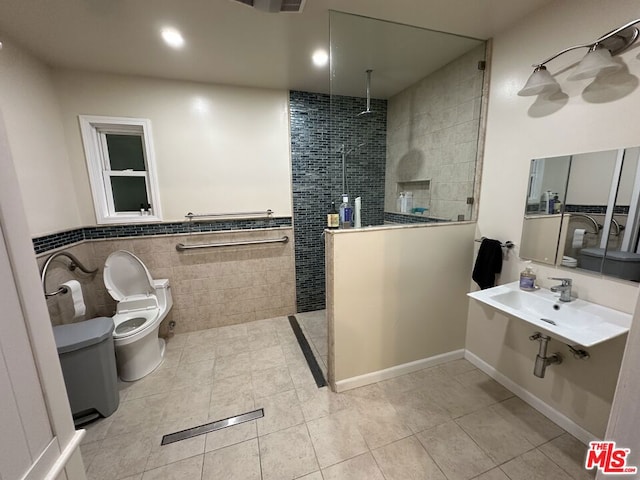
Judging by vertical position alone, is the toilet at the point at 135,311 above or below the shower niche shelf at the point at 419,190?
below

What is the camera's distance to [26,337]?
0.62 m

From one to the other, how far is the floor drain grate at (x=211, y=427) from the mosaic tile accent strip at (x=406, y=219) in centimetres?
167

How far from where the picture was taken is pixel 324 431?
1.57 meters

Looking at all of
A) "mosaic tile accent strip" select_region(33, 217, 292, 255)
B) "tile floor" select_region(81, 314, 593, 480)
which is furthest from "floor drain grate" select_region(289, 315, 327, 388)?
"mosaic tile accent strip" select_region(33, 217, 292, 255)

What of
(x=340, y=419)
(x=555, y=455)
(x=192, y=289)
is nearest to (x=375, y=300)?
(x=340, y=419)

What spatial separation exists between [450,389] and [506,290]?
837mm

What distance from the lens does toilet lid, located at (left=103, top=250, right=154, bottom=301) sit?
7.23 feet

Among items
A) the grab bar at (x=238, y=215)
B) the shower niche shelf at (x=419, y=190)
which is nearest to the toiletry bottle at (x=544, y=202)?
the shower niche shelf at (x=419, y=190)

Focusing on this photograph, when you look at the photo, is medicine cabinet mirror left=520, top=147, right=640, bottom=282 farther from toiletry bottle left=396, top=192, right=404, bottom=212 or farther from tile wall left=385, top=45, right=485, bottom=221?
toiletry bottle left=396, top=192, right=404, bottom=212

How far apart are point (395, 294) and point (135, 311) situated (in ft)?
7.25

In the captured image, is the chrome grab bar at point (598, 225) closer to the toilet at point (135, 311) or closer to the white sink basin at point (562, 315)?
the white sink basin at point (562, 315)

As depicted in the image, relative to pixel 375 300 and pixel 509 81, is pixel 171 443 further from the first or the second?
pixel 509 81

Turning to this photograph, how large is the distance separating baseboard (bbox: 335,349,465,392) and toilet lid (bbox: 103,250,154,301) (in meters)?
1.87

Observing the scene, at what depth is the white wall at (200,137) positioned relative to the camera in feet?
7.15
